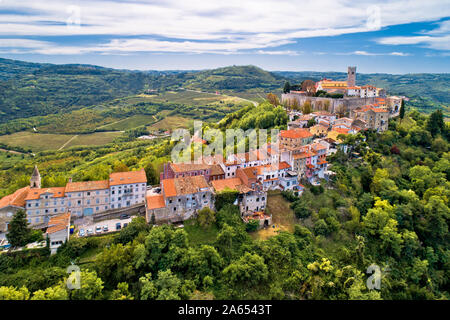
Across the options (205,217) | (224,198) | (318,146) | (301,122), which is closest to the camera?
(205,217)

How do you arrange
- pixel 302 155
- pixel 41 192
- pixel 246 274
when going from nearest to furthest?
pixel 246 274, pixel 41 192, pixel 302 155

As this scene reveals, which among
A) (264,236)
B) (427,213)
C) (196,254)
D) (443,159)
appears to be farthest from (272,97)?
(196,254)

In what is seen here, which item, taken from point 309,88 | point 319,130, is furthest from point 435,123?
point 319,130

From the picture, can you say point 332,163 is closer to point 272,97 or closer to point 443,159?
point 443,159

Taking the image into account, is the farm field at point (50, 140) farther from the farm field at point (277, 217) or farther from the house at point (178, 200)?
the farm field at point (277, 217)

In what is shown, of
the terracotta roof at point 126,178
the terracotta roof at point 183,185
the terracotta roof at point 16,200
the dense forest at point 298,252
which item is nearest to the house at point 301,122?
the dense forest at point 298,252

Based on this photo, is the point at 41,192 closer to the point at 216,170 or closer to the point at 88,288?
the point at 88,288

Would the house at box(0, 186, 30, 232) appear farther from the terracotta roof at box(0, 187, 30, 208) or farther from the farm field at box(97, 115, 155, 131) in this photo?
the farm field at box(97, 115, 155, 131)
